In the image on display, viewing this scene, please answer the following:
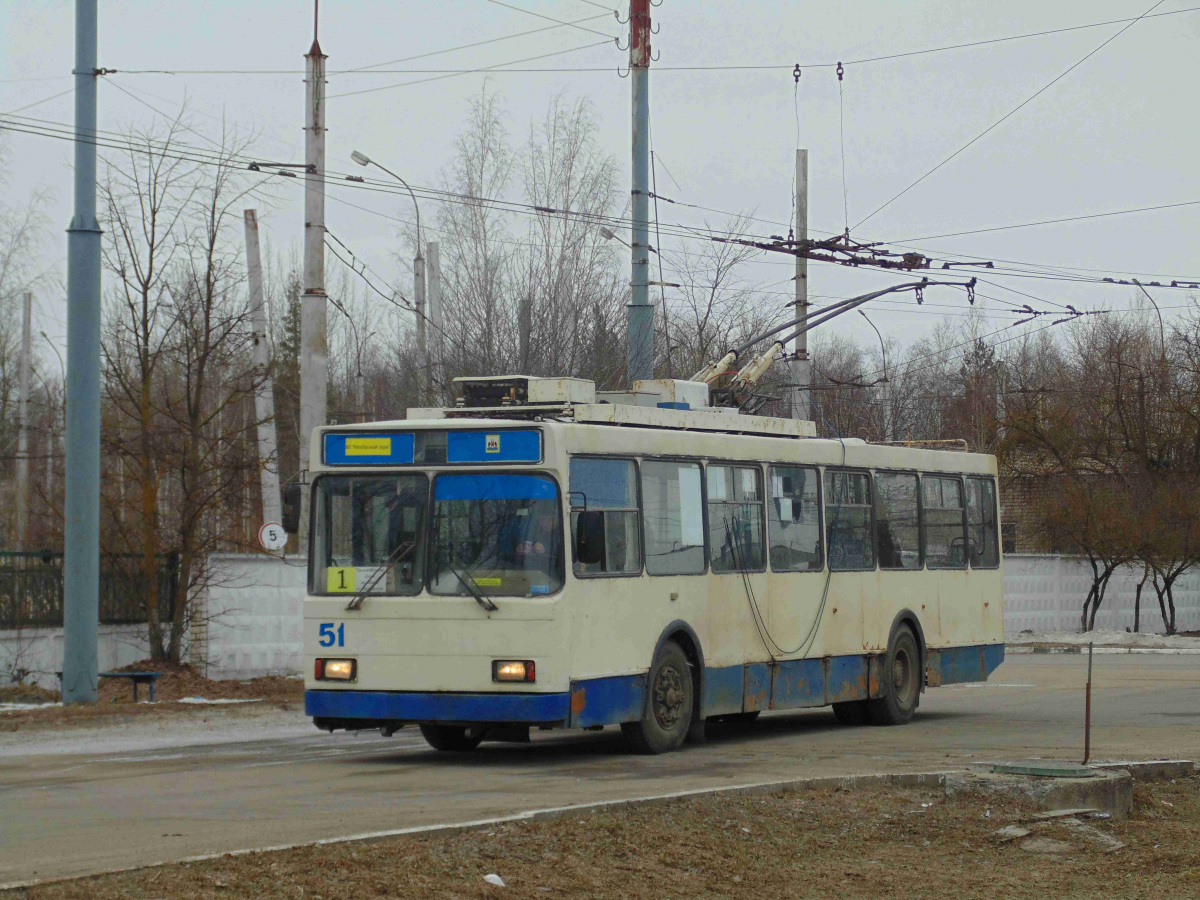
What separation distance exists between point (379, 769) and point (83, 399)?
772cm

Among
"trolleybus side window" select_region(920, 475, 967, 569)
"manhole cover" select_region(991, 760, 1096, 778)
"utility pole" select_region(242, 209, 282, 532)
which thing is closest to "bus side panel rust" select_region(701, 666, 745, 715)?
"manhole cover" select_region(991, 760, 1096, 778)

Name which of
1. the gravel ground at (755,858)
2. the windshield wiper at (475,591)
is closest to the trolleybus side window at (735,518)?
the windshield wiper at (475,591)

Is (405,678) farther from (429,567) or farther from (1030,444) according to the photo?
(1030,444)

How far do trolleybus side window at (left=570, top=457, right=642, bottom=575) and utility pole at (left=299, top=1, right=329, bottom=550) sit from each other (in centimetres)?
732

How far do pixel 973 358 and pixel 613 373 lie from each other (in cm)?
5215

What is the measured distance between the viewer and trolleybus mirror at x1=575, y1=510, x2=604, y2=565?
1276cm

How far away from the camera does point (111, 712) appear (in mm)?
17562

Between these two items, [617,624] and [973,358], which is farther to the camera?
[973,358]

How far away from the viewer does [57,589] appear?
21.2 metres

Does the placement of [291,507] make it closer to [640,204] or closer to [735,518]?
[735,518]

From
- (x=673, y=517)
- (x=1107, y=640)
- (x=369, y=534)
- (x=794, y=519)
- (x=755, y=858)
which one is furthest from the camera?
(x=1107, y=640)

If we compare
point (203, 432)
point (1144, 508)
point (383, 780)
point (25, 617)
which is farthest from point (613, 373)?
point (1144, 508)

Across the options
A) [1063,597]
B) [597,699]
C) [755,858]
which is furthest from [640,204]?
[1063,597]

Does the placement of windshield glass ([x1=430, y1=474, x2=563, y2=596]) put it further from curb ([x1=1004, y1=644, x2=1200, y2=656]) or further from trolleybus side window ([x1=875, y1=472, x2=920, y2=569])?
curb ([x1=1004, y1=644, x2=1200, y2=656])
